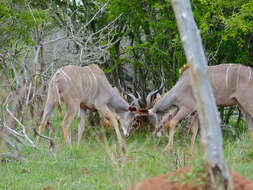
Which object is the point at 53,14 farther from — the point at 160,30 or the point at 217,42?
the point at 217,42

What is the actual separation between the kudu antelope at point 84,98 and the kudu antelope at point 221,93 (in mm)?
670

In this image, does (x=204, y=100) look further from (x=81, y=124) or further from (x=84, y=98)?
(x=81, y=124)

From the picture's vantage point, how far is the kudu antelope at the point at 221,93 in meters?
5.73

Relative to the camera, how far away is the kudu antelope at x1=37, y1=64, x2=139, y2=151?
570 cm

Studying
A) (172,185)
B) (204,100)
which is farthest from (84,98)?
(204,100)

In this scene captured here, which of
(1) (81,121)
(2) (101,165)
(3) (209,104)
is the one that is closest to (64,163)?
(2) (101,165)

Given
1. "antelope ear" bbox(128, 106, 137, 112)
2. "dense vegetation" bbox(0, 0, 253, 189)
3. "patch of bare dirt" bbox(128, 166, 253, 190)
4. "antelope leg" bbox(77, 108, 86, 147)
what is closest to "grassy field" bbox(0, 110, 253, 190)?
"dense vegetation" bbox(0, 0, 253, 189)

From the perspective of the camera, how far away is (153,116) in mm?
6449

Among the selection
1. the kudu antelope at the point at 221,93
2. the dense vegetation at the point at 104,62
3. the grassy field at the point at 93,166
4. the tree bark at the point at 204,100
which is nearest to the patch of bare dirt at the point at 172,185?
the tree bark at the point at 204,100

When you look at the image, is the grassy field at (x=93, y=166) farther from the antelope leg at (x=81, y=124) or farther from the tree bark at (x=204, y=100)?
the antelope leg at (x=81, y=124)

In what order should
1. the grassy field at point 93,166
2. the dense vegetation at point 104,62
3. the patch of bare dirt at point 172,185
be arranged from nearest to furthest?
1. the patch of bare dirt at point 172,185
2. the grassy field at point 93,166
3. the dense vegetation at point 104,62

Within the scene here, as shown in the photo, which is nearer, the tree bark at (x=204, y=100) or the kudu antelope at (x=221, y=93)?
the tree bark at (x=204, y=100)

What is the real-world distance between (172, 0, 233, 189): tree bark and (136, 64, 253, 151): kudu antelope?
3.47 m

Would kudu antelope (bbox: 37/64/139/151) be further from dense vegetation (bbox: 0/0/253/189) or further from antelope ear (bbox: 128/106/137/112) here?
dense vegetation (bbox: 0/0/253/189)
